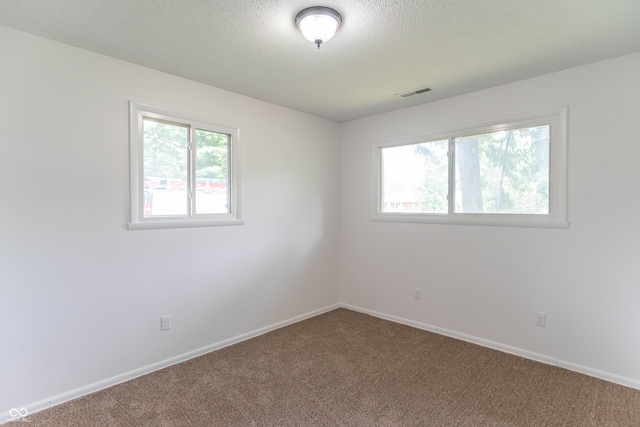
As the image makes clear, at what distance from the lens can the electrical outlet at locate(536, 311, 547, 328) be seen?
2.81 meters

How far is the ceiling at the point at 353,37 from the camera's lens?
6.05ft

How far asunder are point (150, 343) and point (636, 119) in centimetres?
410

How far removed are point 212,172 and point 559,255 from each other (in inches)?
124

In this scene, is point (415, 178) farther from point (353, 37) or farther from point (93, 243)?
point (93, 243)

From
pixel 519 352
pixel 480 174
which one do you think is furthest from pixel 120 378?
pixel 480 174

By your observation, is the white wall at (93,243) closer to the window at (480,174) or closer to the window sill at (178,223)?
the window sill at (178,223)

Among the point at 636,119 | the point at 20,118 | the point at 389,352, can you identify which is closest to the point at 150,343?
the point at 20,118

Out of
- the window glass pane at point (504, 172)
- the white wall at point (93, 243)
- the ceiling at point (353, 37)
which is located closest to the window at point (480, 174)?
the window glass pane at point (504, 172)

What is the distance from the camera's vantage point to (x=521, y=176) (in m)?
2.97

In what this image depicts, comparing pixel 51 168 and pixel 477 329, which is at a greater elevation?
pixel 51 168

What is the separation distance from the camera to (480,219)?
3189 mm

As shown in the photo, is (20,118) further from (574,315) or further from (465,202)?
(574,315)

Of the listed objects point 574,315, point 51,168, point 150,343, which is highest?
point 51,168

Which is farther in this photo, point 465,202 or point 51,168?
point 465,202
